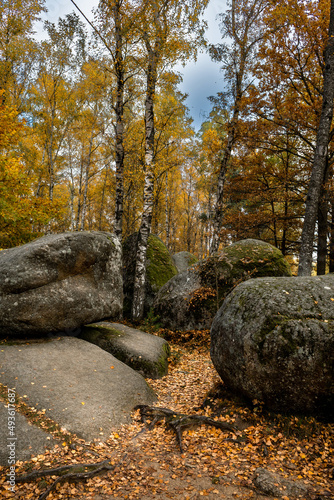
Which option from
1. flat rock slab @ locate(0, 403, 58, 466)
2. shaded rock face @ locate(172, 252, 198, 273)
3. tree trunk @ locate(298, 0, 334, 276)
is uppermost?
tree trunk @ locate(298, 0, 334, 276)

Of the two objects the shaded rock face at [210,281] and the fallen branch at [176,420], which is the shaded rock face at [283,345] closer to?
the fallen branch at [176,420]

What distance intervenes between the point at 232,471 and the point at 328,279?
3156mm

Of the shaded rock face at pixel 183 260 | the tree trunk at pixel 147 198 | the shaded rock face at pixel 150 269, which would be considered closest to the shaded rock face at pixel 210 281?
the tree trunk at pixel 147 198

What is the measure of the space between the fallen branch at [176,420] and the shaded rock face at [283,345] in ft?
2.09

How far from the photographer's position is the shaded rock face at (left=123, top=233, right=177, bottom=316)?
38.2ft

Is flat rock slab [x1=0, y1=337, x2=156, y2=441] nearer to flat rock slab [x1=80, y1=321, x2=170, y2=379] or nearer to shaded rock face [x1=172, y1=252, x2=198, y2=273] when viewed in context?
flat rock slab [x1=80, y1=321, x2=170, y2=379]

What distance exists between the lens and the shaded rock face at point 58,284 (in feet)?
18.9

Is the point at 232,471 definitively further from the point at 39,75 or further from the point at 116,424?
the point at 39,75

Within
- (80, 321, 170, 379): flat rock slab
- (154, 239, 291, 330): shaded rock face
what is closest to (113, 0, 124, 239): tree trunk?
(154, 239, 291, 330): shaded rock face

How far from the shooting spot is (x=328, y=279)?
479cm

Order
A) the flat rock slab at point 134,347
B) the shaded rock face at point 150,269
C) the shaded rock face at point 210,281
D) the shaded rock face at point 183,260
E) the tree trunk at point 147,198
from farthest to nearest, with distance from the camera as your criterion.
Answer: the shaded rock face at point 183,260 < the shaded rock face at point 150,269 < the tree trunk at point 147,198 < the shaded rock face at point 210,281 < the flat rock slab at point 134,347

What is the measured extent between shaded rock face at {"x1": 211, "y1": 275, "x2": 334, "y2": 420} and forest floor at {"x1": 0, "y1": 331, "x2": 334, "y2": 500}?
35 centimetres

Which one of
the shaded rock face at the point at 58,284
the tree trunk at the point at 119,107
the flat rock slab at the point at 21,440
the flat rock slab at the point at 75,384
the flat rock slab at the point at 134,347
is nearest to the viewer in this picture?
the flat rock slab at the point at 21,440

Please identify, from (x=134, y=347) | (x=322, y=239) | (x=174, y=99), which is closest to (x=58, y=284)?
(x=134, y=347)
